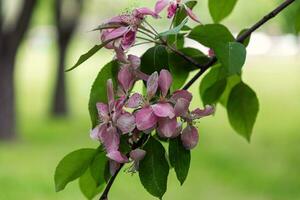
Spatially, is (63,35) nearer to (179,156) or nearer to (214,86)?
(214,86)

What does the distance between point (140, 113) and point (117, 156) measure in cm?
5

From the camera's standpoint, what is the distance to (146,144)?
0.70 metres

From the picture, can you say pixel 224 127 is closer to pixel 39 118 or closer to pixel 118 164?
pixel 39 118

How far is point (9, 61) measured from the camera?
6.38m

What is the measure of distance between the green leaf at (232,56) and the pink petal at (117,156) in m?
0.13

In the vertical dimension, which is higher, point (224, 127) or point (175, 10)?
point (175, 10)

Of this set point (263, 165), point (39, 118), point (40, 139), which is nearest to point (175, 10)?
point (263, 165)

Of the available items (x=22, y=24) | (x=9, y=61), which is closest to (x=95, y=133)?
(x=22, y=24)

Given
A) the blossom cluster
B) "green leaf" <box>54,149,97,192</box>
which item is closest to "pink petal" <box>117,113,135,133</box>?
the blossom cluster

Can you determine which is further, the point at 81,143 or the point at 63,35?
the point at 63,35

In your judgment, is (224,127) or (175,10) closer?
(175,10)

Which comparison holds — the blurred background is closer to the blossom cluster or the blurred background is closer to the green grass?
the green grass

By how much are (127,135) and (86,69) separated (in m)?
16.0

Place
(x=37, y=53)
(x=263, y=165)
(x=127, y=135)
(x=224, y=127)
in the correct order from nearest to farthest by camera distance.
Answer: (x=127, y=135), (x=263, y=165), (x=224, y=127), (x=37, y=53)
